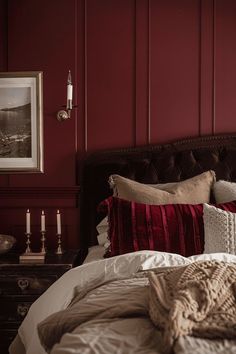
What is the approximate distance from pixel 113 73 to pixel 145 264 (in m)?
1.78

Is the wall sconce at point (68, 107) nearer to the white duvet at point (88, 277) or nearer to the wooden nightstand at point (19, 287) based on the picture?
the wooden nightstand at point (19, 287)

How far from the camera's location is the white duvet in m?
2.03

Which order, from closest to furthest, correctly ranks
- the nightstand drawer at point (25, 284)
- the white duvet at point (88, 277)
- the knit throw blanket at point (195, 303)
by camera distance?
the knit throw blanket at point (195, 303) → the white duvet at point (88, 277) → the nightstand drawer at point (25, 284)

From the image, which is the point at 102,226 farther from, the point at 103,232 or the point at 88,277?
the point at 88,277

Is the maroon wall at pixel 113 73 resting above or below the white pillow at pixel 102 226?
above

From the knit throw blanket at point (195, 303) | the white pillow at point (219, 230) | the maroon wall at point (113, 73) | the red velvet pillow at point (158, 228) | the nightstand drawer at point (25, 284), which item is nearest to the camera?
the knit throw blanket at point (195, 303)

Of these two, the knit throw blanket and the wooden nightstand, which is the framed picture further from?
the knit throw blanket

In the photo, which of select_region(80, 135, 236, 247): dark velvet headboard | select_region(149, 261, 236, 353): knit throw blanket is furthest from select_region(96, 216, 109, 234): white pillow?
select_region(149, 261, 236, 353): knit throw blanket

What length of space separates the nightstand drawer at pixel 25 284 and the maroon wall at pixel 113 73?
1.93ft

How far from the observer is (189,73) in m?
3.39

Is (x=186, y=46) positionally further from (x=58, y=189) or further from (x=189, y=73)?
(x=58, y=189)

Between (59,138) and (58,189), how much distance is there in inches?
15.0

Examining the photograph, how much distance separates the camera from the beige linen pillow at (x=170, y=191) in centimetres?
292

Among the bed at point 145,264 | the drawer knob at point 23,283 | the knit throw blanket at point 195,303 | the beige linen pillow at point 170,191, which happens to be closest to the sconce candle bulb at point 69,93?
the bed at point 145,264
